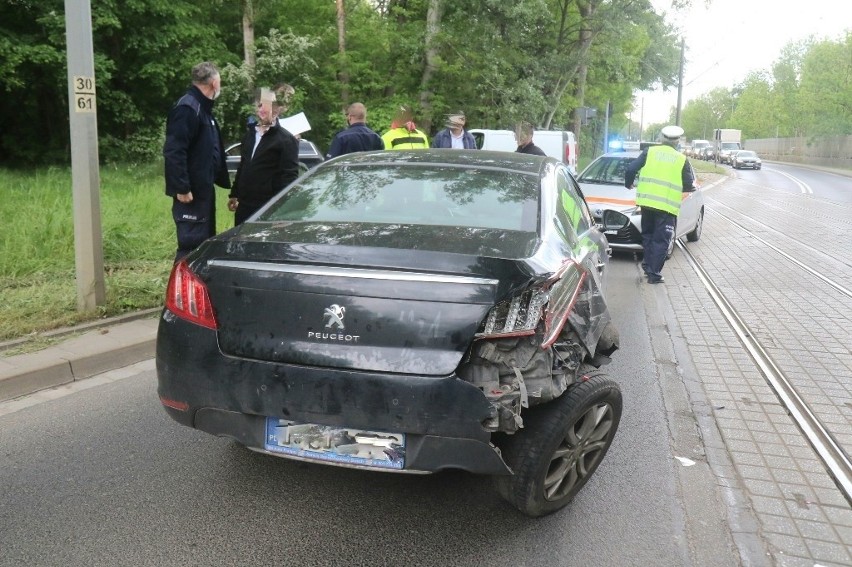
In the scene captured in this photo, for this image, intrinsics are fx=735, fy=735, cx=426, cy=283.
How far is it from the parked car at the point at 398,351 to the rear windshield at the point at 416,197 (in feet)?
0.81

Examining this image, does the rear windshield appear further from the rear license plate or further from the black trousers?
the black trousers

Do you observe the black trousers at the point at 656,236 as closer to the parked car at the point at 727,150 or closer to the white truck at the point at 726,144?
the white truck at the point at 726,144

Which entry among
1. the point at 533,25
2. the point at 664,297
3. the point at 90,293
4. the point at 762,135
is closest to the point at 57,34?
the point at 533,25

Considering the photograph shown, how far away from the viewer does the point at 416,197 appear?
3.88 meters

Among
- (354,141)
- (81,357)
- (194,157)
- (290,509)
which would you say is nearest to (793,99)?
(354,141)

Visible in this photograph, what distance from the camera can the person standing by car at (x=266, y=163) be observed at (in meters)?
6.24

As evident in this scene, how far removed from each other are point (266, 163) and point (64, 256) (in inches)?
120

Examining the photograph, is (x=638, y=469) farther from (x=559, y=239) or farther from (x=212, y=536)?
(x=212, y=536)

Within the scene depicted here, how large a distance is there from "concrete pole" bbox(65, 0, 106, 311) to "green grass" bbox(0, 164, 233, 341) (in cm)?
37

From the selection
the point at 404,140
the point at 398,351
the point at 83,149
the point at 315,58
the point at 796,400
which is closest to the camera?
the point at 398,351

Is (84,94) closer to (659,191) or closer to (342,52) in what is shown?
(659,191)

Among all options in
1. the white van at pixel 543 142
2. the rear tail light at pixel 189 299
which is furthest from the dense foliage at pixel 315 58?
the rear tail light at pixel 189 299

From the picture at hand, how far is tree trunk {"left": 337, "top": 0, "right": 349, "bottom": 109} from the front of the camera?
23.6 meters

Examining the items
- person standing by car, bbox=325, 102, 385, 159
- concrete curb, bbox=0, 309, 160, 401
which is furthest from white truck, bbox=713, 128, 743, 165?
concrete curb, bbox=0, 309, 160, 401
